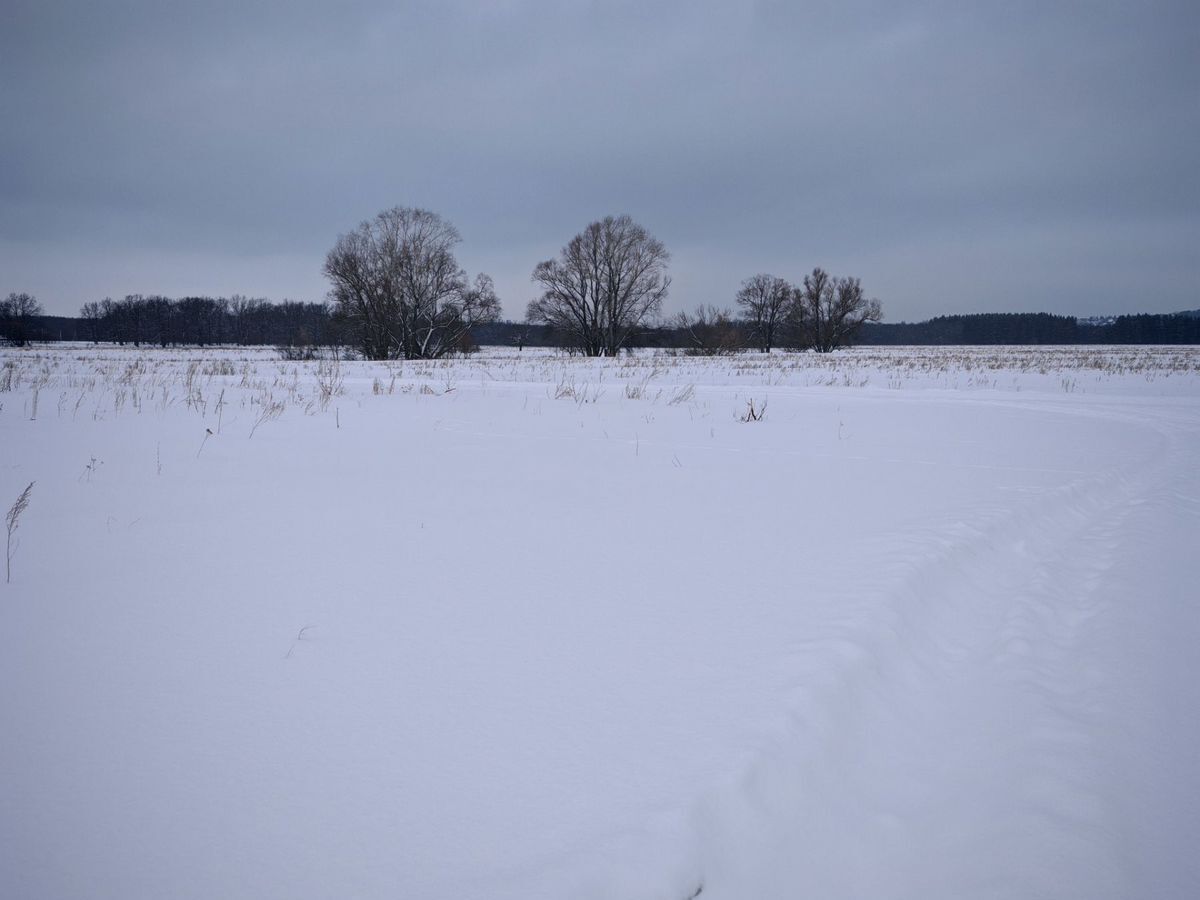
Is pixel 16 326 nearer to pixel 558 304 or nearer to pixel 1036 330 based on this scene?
pixel 558 304

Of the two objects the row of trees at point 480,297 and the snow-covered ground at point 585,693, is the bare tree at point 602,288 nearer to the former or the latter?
the row of trees at point 480,297

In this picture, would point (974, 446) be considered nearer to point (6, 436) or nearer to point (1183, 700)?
point (1183, 700)

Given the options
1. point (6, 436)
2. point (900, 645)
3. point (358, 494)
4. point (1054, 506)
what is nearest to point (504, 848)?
point (900, 645)

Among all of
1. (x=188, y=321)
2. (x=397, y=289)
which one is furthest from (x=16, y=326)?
(x=397, y=289)

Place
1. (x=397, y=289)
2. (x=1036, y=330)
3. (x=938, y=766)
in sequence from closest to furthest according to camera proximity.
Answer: (x=938, y=766) → (x=397, y=289) → (x=1036, y=330)

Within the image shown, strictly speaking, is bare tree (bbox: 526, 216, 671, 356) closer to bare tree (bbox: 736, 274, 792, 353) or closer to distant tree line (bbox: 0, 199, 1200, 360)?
distant tree line (bbox: 0, 199, 1200, 360)

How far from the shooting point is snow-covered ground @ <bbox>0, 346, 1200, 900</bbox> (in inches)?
42.4

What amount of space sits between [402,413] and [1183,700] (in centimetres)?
718

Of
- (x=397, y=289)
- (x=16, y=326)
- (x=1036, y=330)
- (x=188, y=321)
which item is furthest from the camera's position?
(x=1036, y=330)

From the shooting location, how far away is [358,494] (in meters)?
3.31

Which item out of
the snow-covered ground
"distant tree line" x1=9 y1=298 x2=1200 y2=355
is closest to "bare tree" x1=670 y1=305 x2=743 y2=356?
"distant tree line" x1=9 y1=298 x2=1200 y2=355

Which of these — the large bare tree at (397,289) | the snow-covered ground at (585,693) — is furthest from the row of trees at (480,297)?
the snow-covered ground at (585,693)

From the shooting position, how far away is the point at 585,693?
1501 millimetres

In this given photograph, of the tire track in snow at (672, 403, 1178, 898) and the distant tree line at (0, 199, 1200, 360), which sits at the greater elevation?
the distant tree line at (0, 199, 1200, 360)
